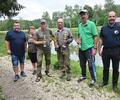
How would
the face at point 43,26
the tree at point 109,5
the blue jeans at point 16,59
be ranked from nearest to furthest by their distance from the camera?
the face at point 43,26
the blue jeans at point 16,59
the tree at point 109,5

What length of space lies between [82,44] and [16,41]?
2.37 meters

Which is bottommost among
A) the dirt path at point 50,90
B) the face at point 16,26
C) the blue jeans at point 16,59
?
the dirt path at point 50,90

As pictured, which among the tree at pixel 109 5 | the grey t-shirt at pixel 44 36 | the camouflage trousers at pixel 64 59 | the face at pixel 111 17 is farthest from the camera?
the tree at pixel 109 5

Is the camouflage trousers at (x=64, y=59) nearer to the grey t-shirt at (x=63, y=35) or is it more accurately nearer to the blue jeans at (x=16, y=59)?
the grey t-shirt at (x=63, y=35)

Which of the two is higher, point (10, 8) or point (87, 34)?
point (87, 34)

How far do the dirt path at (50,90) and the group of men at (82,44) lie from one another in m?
0.28

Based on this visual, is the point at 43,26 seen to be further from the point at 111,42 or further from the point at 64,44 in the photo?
the point at 111,42

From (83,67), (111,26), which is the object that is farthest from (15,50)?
(111,26)

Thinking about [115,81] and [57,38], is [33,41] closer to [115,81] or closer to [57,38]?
[57,38]

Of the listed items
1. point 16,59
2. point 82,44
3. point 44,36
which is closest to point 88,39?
point 82,44

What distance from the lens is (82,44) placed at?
1200cm

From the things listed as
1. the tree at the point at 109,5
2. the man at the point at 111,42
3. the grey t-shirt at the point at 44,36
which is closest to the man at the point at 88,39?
the man at the point at 111,42

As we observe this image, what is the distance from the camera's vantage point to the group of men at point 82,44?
37.7 ft

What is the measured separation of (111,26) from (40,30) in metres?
2.42
